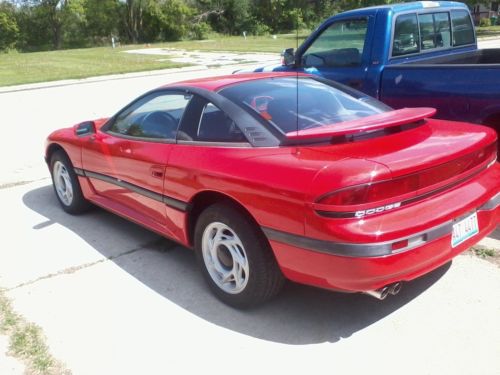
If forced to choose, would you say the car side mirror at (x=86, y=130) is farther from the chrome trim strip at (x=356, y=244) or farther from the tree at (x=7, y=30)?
the tree at (x=7, y=30)

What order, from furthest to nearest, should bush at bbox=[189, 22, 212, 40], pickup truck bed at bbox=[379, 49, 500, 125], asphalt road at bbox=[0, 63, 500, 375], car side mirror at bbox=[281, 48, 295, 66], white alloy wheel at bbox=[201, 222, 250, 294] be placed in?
bush at bbox=[189, 22, 212, 40]
car side mirror at bbox=[281, 48, 295, 66]
pickup truck bed at bbox=[379, 49, 500, 125]
white alloy wheel at bbox=[201, 222, 250, 294]
asphalt road at bbox=[0, 63, 500, 375]

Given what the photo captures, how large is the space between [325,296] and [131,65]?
20615mm

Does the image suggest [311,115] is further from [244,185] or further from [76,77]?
[76,77]

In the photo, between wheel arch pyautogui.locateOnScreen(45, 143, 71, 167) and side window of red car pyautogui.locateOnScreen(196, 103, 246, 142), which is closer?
side window of red car pyautogui.locateOnScreen(196, 103, 246, 142)

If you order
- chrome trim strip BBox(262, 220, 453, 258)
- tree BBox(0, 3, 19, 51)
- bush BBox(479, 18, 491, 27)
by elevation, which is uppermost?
tree BBox(0, 3, 19, 51)

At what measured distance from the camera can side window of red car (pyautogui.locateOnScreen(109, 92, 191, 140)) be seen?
3.86 metres

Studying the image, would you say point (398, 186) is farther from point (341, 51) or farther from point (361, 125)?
point (341, 51)

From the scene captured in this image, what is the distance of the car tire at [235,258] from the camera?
3068 mm

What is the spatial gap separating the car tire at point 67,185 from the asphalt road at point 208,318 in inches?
18.3

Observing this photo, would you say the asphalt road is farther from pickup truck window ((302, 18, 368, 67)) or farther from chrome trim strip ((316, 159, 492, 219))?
pickup truck window ((302, 18, 368, 67))

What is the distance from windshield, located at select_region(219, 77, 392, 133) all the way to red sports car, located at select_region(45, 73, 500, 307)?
1 centimetres

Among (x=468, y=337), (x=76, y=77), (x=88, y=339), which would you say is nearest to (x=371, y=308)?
(x=468, y=337)

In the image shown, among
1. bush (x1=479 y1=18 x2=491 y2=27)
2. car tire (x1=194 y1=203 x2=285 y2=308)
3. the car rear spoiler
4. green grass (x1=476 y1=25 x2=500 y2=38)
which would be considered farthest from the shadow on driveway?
bush (x1=479 y1=18 x2=491 y2=27)

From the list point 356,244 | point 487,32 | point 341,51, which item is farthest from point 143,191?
point 487,32
